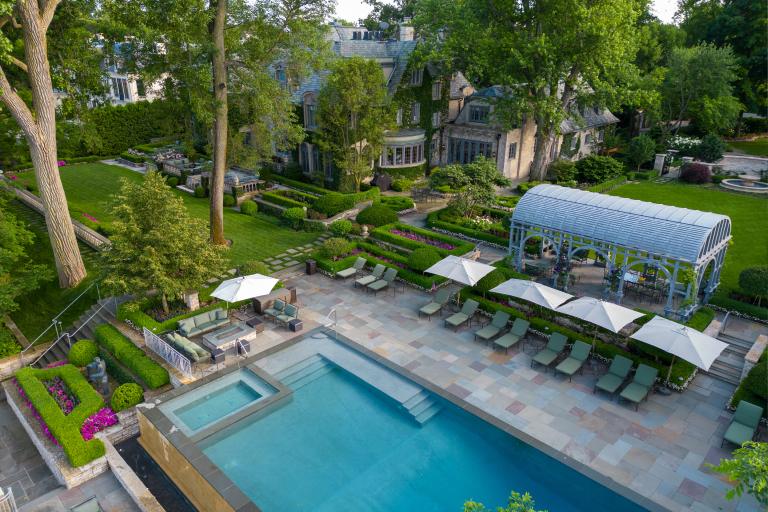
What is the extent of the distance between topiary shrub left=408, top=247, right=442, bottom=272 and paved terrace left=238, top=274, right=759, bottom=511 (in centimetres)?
276

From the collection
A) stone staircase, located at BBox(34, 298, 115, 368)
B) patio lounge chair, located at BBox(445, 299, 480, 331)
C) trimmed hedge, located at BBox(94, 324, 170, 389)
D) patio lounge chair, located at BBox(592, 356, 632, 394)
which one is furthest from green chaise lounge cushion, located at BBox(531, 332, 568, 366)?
stone staircase, located at BBox(34, 298, 115, 368)

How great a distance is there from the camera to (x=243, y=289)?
20969mm

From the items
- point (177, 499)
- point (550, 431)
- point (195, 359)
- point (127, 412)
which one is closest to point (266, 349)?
point (195, 359)

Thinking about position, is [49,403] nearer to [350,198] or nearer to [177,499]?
[177,499]

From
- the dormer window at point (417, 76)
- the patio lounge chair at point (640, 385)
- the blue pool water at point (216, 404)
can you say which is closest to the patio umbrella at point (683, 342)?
the patio lounge chair at point (640, 385)

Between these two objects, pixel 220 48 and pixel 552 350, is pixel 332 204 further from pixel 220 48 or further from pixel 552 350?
pixel 552 350

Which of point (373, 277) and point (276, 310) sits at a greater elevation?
point (373, 277)

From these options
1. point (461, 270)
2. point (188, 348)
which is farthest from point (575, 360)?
point (188, 348)

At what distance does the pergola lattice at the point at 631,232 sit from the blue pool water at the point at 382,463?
10.7m

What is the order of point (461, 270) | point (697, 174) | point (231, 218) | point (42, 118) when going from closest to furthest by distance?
point (42, 118)
point (461, 270)
point (231, 218)
point (697, 174)

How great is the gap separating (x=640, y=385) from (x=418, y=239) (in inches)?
589

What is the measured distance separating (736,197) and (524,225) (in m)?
24.5

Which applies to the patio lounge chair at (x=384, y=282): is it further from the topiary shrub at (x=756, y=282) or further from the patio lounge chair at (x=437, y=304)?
the topiary shrub at (x=756, y=282)

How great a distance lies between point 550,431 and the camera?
52.0 feet
